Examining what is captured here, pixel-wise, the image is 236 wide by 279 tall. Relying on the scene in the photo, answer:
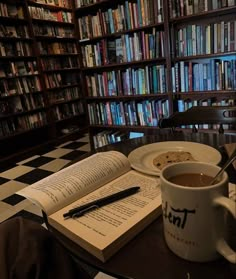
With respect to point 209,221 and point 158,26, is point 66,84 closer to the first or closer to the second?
point 158,26

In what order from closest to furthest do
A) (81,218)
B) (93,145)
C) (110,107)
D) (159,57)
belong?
1. (81,218)
2. (159,57)
3. (110,107)
4. (93,145)

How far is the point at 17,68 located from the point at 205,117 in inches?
94.0

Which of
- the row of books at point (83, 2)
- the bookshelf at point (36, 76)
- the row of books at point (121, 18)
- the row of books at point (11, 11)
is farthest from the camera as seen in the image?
the bookshelf at point (36, 76)

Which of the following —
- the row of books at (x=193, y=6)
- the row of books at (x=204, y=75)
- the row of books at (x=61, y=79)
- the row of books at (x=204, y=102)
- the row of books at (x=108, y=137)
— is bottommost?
the row of books at (x=108, y=137)

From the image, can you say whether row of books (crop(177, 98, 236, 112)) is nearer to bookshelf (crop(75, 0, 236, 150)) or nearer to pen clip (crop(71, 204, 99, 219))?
bookshelf (crop(75, 0, 236, 150))

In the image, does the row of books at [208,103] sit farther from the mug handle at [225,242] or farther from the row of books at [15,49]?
the row of books at [15,49]

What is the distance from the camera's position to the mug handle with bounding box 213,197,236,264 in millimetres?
312

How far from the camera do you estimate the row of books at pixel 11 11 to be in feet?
8.73

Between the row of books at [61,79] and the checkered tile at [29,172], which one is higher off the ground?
the row of books at [61,79]

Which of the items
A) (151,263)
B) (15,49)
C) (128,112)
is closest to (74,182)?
(151,263)

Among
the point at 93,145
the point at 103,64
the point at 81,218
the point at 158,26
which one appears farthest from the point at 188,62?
the point at 81,218

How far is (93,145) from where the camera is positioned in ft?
9.14

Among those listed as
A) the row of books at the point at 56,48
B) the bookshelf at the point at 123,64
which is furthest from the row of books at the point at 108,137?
the row of books at the point at 56,48

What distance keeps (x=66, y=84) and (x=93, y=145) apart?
4.21 ft
